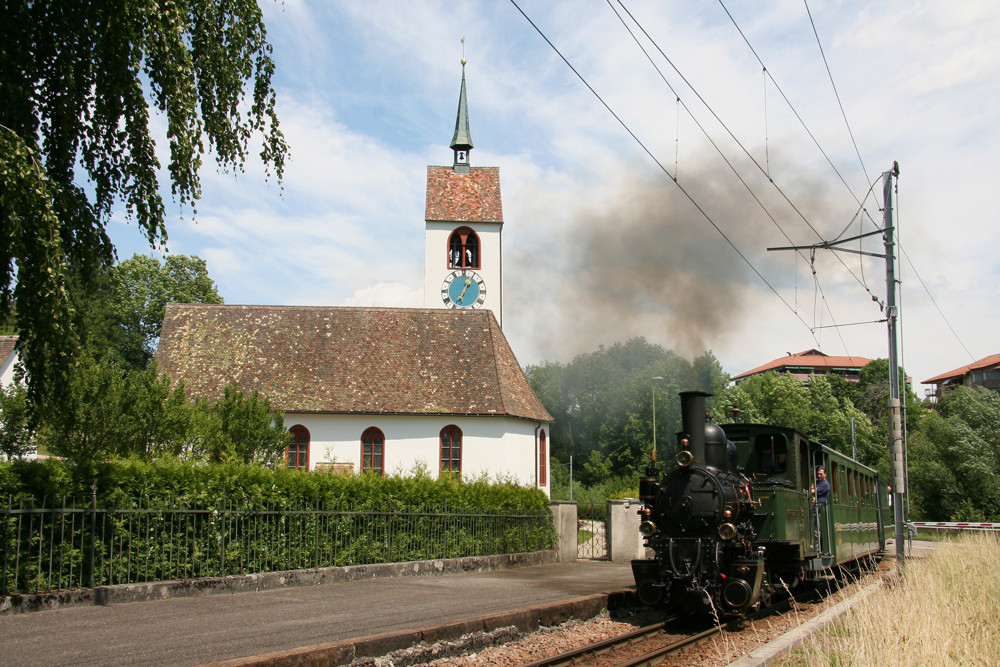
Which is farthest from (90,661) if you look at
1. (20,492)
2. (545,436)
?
(545,436)

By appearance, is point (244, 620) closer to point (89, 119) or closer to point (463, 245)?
point (89, 119)

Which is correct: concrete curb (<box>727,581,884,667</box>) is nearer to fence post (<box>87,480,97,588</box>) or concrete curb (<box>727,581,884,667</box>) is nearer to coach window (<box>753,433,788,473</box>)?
coach window (<box>753,433,788,473</box>)

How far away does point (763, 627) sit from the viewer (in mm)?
11617

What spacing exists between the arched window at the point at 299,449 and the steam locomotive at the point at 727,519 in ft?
71.6

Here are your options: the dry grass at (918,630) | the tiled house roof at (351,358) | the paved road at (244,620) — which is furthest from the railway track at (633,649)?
the tiled house roof at (351,358)

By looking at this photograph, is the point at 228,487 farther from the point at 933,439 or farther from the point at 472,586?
the point at 933,439

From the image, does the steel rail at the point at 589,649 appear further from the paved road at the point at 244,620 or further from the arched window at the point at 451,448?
the arched window at the point at 451,448

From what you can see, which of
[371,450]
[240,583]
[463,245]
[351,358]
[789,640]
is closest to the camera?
[789,640]

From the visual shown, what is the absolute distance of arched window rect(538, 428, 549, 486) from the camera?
35.9 m

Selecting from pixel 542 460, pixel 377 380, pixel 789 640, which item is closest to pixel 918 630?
pixel 789 640

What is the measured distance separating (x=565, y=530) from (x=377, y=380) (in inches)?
523

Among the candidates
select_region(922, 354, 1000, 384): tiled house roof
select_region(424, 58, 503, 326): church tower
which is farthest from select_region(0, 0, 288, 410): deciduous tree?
select_region(922, 354, 1000, 384): tiled house roof

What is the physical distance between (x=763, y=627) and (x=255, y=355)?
87.7ft

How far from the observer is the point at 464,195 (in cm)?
4703
